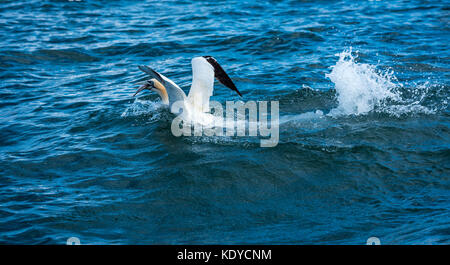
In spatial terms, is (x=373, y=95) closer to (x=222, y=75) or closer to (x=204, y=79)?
(x=222, y=75)

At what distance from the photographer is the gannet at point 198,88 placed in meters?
9.27

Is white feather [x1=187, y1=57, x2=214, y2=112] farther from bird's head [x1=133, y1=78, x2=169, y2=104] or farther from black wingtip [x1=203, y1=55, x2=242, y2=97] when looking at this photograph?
bird's head [x1=133, y1=78, x2=169, y2=104]

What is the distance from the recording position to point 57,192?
7.48 m

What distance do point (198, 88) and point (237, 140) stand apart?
4.51 ft

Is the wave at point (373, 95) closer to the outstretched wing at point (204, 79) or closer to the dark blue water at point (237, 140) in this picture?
the dark blue water at point (237, 140)

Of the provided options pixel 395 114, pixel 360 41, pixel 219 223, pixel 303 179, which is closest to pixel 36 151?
pixel 219 223

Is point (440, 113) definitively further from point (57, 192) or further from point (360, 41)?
point (57, 192)

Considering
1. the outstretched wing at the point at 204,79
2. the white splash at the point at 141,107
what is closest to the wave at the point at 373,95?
the outstretched wing at the point at 204,79

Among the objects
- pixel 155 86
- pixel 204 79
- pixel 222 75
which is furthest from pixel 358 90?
pixel 155 86

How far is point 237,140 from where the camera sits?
8.93 meters

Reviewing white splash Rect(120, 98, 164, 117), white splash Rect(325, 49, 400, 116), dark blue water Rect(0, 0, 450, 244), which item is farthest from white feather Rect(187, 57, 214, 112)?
white splash Rect(325, 49, 400, 116)

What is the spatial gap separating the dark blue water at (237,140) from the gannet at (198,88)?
20.0 inches

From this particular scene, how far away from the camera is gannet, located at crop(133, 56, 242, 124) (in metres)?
9.27

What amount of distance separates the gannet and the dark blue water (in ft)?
1.66
